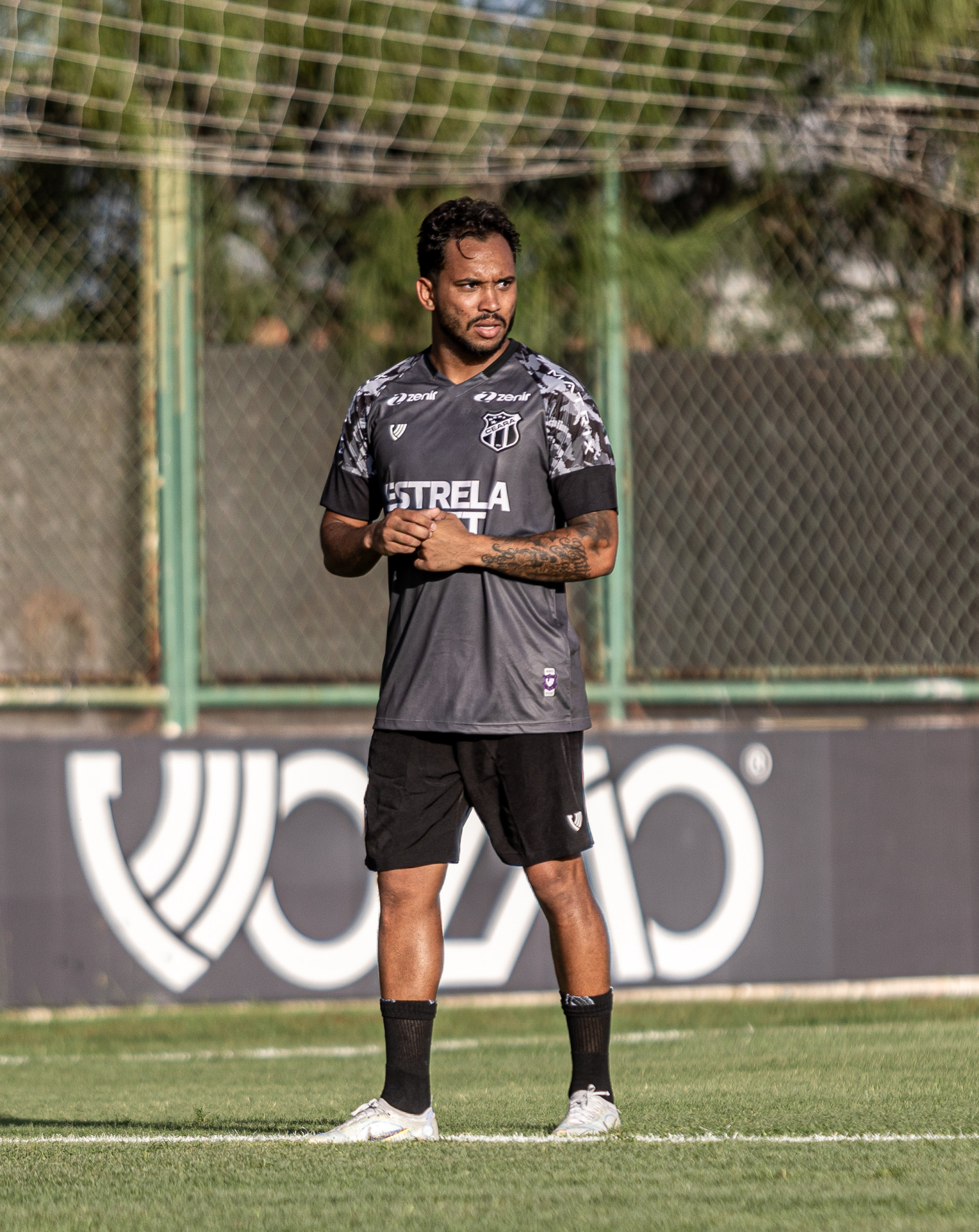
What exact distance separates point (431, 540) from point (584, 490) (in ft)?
1.26

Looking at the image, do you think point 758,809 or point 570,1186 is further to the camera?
point 758,809

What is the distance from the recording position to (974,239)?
29.5 ft

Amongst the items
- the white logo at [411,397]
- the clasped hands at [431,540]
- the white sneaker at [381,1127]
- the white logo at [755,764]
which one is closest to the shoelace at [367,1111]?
the white sneaker at [381,1127]

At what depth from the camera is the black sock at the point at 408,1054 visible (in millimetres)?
3854

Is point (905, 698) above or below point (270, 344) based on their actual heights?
below

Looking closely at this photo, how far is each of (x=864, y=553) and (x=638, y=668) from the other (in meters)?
1.23

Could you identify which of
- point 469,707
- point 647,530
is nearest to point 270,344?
point 647,530

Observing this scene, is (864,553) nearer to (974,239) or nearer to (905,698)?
(905,698)

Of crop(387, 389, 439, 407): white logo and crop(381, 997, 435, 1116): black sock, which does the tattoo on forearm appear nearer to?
crop(387, 389, 439, 407): white logo

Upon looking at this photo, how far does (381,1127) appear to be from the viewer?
3803 mm

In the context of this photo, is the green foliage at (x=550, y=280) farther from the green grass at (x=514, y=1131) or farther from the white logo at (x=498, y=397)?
the white logo at (x=498, y=397)

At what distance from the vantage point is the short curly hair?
411 cm

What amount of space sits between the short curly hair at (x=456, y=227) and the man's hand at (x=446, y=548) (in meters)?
0.62

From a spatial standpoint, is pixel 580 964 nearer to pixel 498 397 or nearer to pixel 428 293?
pixel 498 397
